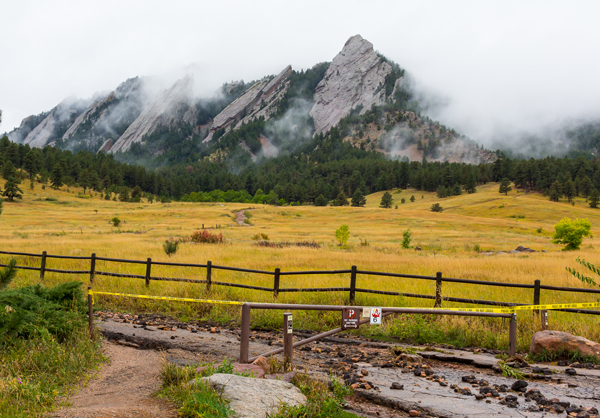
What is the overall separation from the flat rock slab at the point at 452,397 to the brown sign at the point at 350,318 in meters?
0.91

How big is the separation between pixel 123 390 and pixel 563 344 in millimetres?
7754

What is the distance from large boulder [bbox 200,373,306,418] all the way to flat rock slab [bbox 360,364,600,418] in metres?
1.25

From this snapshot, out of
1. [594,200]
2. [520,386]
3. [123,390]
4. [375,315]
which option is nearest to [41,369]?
[123,390]

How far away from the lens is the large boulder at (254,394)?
4574mm

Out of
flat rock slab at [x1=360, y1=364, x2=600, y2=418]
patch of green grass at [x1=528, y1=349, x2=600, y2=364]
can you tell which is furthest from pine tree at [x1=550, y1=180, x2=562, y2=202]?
flat rock slab at [x1=360, y1=364, x2=600, y2=418]

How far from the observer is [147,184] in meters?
158

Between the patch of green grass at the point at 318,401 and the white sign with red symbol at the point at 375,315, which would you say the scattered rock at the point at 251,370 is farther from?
the white sign with red symbol at the point at 375,315

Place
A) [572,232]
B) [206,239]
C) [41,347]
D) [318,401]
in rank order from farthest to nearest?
[206,239]
[572,232]
[41,347]
[318,401]

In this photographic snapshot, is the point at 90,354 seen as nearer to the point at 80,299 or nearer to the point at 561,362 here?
the point at 80,299

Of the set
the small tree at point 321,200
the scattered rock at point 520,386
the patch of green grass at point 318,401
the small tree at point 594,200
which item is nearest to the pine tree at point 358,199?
the small tree at point 321,200

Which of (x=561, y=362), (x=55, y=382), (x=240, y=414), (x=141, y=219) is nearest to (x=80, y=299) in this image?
(x=55, y=382)

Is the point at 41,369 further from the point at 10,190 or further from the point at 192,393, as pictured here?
the point at 10,190

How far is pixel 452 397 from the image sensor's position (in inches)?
215

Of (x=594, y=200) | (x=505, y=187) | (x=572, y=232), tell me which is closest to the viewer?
(x=572, y=232)
